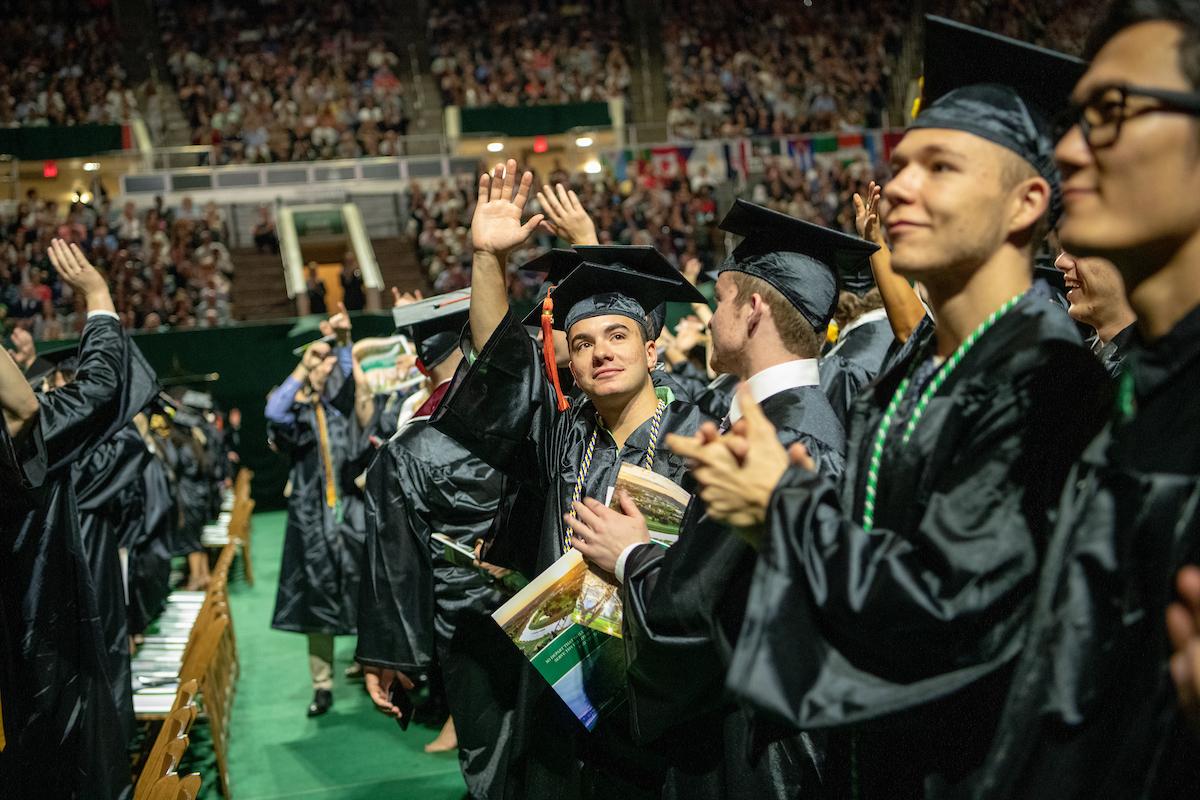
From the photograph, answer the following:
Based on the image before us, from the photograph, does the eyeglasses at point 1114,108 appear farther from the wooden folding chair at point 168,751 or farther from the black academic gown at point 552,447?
the wooden folding chair at point 168,751

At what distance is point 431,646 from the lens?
467cm

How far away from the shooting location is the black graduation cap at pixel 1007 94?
1714 mm

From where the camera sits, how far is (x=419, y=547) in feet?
15.6

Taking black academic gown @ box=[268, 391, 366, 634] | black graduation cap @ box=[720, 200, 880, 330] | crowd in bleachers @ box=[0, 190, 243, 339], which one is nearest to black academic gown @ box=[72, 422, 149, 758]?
black academic gown @ box=[268, 391, 366, 634]

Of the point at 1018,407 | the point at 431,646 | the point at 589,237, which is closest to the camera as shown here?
the point at 1018,407

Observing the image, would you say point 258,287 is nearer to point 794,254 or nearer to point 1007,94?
point 794,254

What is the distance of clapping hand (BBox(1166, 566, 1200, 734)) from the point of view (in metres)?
1.21

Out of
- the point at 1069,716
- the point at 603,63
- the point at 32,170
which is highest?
the point at 603,63

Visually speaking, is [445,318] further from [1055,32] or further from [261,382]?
[1055,32]

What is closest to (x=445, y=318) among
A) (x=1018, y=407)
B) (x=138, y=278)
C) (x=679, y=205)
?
(x=1018, y=407)

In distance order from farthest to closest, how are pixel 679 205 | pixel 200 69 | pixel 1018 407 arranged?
pixel 200 69 → pixel 679 205 → pixel 1018 407

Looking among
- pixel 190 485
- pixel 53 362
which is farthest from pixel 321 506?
pixel 190 485

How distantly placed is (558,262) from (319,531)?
4.13 m

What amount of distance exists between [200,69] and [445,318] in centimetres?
2143
